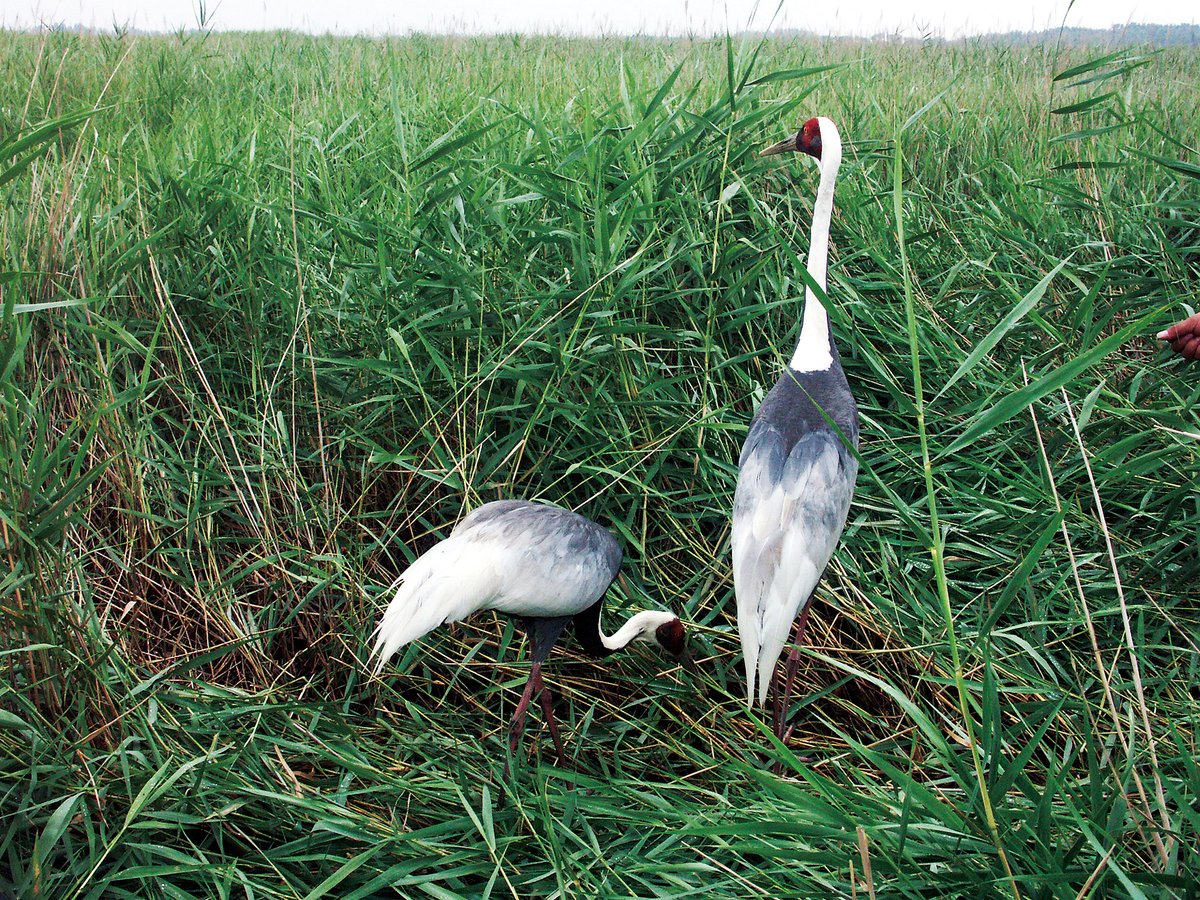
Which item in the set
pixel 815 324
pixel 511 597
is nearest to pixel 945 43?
pixel 815 324

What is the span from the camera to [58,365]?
2834 millimetres

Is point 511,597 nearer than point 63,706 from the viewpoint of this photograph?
No

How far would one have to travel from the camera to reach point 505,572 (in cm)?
238

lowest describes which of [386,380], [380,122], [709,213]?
[386,380]

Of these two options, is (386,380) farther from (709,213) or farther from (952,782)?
(952,782)

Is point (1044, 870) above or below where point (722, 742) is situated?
above

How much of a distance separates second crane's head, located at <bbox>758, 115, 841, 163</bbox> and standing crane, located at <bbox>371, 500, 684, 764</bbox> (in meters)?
1.33

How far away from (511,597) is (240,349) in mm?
1364

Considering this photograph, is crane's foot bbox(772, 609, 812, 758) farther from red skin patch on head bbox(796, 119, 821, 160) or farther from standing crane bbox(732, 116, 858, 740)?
red skin patch on head bbox(796, 119, 821, 160)

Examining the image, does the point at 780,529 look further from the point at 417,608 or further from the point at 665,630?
the point at 417,608

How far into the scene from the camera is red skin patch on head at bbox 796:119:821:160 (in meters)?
3.01

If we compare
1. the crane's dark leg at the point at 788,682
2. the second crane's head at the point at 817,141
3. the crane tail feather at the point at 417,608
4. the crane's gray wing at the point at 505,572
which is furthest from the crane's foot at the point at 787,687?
the second crane's head at the point at 817,141

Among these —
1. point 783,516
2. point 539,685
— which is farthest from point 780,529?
point 539,685

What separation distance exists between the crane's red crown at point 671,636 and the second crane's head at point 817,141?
4.71ft
